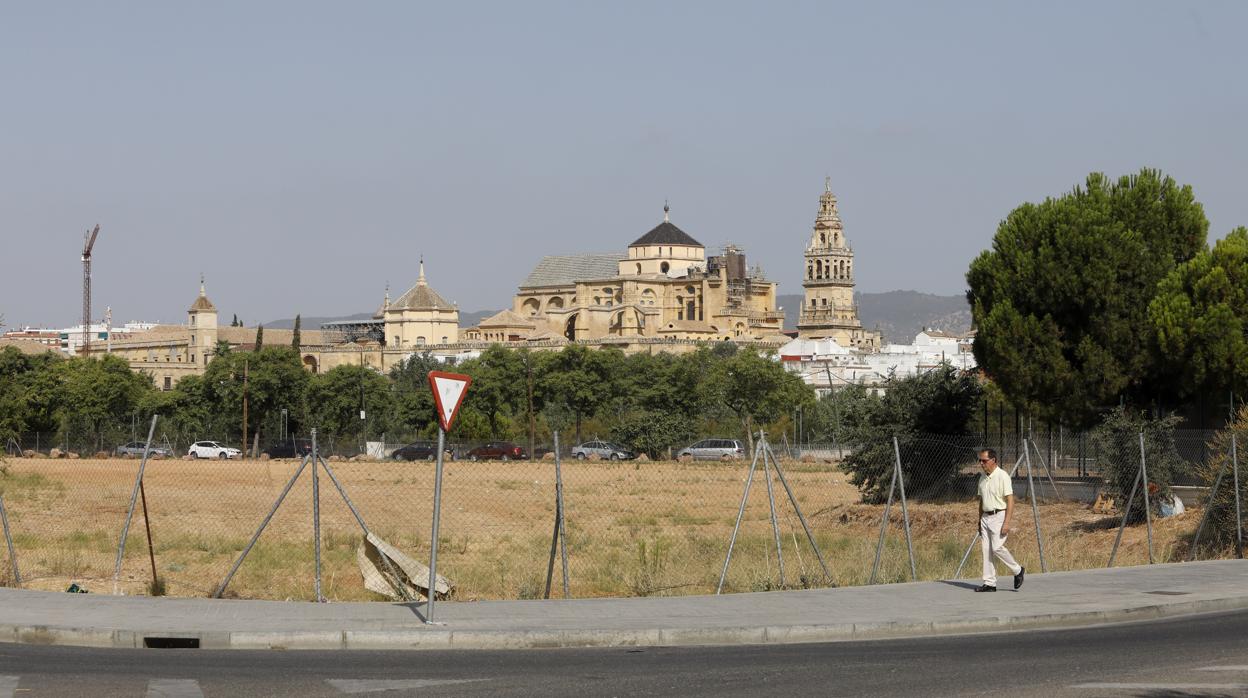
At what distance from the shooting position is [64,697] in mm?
11328

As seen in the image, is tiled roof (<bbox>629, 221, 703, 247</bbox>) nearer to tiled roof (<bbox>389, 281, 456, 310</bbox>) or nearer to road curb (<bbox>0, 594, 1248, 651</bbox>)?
tiled roof (<bbox>389, 281, 456, 310</bbox>)

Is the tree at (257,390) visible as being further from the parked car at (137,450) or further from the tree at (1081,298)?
the tree at (1081,298)

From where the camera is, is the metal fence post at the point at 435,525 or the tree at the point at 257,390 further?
the tree at the point at 257,390

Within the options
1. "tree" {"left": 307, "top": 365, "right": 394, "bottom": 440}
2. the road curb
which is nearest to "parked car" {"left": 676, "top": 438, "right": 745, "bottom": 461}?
"tree" {"left": 307, "top": 365, "right": 394, "bottom": 440}

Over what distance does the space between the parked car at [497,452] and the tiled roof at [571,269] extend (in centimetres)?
11226

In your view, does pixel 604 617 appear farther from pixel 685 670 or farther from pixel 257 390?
pixel 257 390

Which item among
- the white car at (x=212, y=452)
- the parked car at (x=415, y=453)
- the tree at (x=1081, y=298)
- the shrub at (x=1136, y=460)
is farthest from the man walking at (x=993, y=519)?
the white car at (x=212, y=452)

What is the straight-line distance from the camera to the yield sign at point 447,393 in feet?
47.6

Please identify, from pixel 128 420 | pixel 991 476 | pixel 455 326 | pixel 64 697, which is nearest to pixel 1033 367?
pixel 991 476

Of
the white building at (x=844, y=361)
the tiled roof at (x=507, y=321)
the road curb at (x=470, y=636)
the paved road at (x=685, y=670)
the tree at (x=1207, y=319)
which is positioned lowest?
the paved road at (x=685, y=670)

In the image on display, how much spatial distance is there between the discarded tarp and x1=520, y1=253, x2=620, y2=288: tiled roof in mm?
167490

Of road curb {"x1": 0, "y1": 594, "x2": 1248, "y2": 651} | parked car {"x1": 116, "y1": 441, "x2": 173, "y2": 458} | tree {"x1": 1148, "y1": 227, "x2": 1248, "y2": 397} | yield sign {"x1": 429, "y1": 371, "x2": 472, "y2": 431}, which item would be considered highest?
tree {"x1": 1148, "y1": 227, "x2": 1248, "y2": 397}

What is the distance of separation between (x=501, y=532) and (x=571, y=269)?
6274 inches

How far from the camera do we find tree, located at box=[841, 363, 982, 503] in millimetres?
36719
